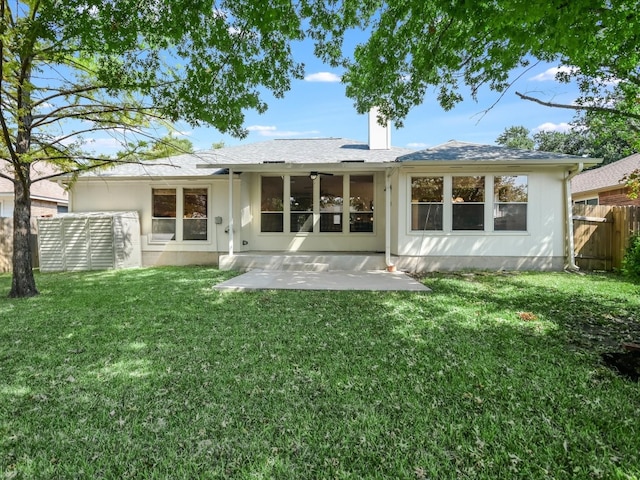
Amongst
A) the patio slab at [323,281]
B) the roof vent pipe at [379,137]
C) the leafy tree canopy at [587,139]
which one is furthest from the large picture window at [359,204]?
the leafy tree canopy at [587,139]

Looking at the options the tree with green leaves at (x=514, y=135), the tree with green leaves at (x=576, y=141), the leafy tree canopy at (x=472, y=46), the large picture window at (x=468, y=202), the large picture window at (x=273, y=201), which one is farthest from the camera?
the tree with green leaves at (x=514, y=135)

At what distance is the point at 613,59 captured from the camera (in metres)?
6.57

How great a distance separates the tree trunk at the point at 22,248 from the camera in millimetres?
6301

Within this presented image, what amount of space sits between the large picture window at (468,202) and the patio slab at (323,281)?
2.37 meters

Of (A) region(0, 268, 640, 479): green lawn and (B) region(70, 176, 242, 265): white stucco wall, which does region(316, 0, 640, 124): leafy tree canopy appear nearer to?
(A) region(0, 268, 640, 479): green lawn

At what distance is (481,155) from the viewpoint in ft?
29.0

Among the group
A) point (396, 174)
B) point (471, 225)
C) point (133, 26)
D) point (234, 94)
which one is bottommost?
point (471, 225)

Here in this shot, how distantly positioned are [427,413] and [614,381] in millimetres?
1795

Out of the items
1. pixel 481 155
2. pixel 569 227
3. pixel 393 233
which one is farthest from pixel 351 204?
pixel 569 227

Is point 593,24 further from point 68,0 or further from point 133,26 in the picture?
point 68,0

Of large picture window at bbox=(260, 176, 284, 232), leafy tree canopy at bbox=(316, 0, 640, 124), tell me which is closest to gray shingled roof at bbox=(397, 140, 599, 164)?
leafy tree canopy at bbox=(316, 0, 640, 124)

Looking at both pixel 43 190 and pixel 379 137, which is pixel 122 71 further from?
pixel 43 190

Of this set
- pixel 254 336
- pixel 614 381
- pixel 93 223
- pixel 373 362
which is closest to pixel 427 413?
pixel 373 362

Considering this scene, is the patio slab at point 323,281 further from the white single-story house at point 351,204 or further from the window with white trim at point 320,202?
the window with white trim at point 320,202
